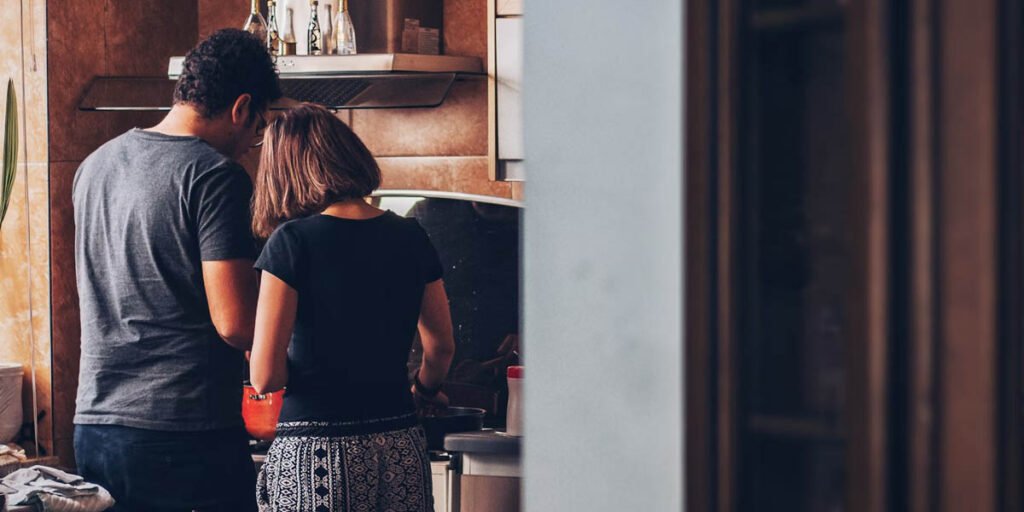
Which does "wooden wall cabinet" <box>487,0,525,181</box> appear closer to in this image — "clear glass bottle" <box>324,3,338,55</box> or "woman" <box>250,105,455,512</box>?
"clear glass bottle" <box>324,3,338,55</box>

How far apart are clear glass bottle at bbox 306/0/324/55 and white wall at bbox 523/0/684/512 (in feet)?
6.74

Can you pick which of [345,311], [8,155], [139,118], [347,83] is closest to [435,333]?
[345,311]

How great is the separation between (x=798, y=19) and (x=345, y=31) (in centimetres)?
237

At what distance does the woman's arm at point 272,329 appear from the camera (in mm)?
1979

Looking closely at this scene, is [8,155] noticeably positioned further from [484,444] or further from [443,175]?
[484,444]

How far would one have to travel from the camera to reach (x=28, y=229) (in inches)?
131

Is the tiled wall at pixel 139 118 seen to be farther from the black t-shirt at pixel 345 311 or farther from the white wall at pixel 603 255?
the white wall at pixel 603 255

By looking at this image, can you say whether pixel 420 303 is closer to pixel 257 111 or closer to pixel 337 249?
pixel 337 249

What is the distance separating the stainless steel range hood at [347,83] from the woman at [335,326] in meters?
1.07

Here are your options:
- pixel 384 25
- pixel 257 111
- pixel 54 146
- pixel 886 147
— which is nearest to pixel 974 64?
pixel 886 147

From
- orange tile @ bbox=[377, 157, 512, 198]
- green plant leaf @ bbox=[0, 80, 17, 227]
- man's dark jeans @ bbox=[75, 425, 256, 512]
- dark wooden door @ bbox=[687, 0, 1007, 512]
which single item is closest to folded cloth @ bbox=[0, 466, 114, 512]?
man's dark jeans @ bbox=[75, 425, 256, 512]

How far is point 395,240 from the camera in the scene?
2.07 m

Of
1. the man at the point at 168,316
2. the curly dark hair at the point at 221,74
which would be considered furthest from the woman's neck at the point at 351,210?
the curly dark hair at the point at 221,74

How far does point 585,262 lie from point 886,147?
1.22ft
